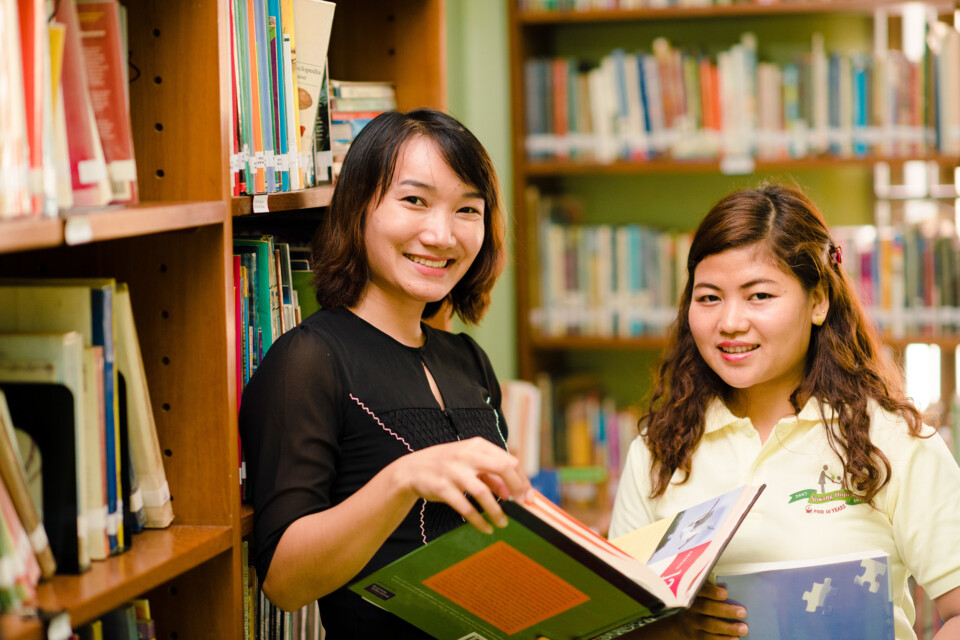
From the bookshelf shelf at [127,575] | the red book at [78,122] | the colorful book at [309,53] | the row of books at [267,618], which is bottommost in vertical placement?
the row of books at [267,618]

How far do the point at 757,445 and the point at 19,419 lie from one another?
1054 millimetres

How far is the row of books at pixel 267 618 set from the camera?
1367 millimetres

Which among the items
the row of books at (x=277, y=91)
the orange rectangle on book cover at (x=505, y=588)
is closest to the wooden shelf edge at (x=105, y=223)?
the row of books at (x=277, y=91)

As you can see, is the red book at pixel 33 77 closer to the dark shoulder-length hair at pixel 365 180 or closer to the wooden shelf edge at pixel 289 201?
the wooden shelf edge at pixel 289 201

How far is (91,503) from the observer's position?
1042mm

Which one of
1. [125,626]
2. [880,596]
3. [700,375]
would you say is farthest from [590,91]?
[125,626]

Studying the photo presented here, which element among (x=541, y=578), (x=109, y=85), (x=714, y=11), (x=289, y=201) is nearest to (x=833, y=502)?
(x=541, y=578)

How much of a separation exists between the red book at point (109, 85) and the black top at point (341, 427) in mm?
313

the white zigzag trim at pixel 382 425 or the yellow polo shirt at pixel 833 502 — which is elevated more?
the white zigzag trim at pixel 382 425

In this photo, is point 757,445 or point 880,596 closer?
point 880,596

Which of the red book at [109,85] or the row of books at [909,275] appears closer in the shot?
the red book at [109,85]

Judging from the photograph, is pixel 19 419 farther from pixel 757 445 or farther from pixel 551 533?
pixel 757 445

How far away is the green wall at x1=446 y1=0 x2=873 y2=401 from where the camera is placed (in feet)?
10.7

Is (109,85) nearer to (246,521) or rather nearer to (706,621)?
(246,521)
